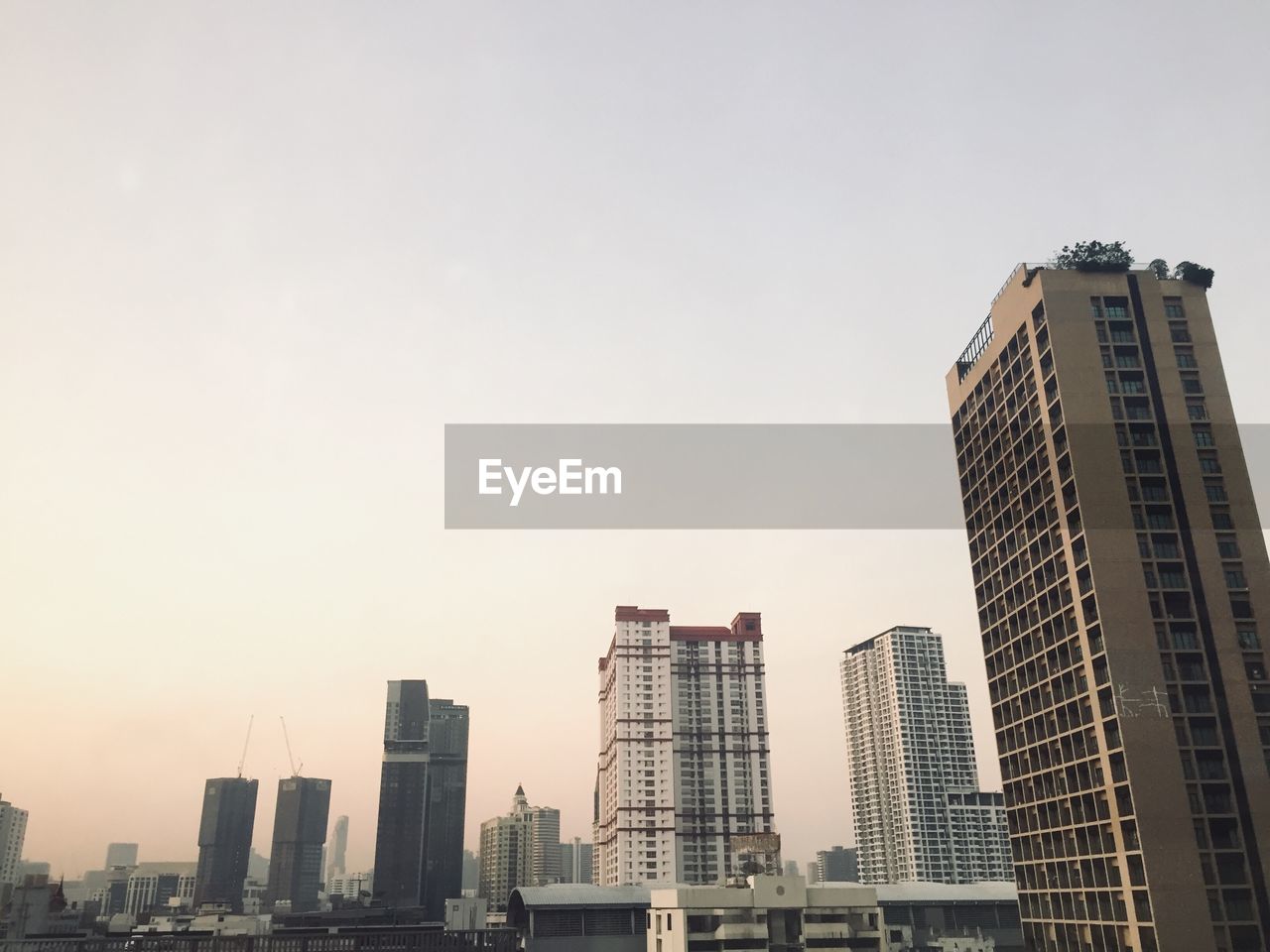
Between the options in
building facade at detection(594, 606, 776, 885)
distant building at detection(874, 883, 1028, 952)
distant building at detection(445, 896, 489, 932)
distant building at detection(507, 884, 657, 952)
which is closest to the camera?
distant building at detection(507, 884, 657, 952)

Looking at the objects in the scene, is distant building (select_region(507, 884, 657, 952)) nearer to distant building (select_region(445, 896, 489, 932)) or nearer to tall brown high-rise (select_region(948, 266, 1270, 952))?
distant building (select_region(445, 896, 489, 932))

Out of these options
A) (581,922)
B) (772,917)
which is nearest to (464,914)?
(581,922)

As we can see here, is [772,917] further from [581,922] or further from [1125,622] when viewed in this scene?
[1125,622]

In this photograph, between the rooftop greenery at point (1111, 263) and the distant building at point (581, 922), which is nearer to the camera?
the rooftop greenery at point (1111, 263)

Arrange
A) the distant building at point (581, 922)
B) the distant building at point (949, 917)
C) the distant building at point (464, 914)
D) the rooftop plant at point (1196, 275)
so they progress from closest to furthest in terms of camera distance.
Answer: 1. the rooftop plant at point (1196, 275)
2. the distant building at point (581, 922)
3. the distant building at point (949, 917)
4. the distant building at point (464, 914)

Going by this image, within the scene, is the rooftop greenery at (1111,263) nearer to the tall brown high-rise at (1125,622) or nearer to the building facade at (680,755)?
the tall brown high-rise at (1125,622)

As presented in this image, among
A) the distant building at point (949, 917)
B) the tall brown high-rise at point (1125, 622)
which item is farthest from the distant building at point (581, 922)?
the tall brown high-rise at point (1125, 622)

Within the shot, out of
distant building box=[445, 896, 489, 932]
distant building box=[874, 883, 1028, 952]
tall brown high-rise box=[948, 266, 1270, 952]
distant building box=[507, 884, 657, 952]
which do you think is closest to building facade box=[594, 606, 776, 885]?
distant building box=[445, 896, 489, 932]
